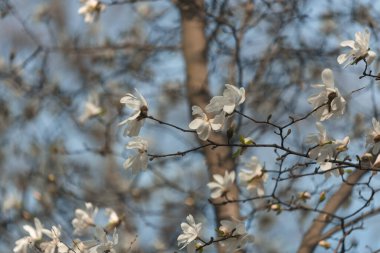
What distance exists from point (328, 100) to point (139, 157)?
668mm

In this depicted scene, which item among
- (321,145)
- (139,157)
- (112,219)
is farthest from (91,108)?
(321,145)

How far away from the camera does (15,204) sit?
4754 mm

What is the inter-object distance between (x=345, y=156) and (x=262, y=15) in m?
1.35

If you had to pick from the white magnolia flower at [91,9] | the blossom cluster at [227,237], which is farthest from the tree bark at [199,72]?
the blossom cluster at [227,237]

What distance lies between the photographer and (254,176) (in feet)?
8.92

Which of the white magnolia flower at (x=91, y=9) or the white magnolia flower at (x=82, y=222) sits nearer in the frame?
the white magnolia flower at (x=82, y=222)

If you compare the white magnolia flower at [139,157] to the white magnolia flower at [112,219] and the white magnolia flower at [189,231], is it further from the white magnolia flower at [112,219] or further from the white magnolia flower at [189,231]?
the white magnolia flower at [112,219]

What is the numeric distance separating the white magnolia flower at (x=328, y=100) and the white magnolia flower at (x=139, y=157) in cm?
58

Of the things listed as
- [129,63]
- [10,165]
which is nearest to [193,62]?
[129,63]

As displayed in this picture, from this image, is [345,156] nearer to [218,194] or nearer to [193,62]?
[218,194]

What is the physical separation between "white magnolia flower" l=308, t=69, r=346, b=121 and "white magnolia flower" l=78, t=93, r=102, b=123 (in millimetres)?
2101

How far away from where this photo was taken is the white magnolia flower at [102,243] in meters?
2.31

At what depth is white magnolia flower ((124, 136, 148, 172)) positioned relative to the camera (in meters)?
2.34

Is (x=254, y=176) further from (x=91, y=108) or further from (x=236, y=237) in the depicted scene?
(x=91, y=108)
